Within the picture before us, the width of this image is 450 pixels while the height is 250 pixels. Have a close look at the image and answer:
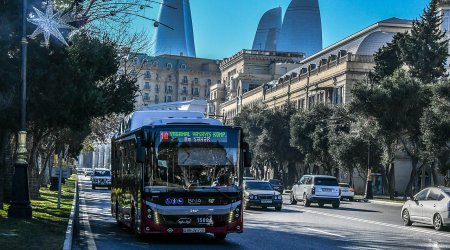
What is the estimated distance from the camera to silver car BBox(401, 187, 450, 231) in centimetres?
2330

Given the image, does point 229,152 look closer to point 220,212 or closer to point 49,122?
point 220,212

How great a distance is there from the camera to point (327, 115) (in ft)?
226

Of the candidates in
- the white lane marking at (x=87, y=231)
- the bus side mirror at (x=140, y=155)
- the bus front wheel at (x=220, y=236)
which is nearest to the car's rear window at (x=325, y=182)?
the white lane marking at (x=87, y=231)

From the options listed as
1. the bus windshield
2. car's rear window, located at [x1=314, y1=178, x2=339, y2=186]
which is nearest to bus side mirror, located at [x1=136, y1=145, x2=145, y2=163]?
the bus windshield

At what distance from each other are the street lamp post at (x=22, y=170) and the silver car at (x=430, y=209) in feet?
42.3

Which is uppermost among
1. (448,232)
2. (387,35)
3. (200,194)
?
(387,35)

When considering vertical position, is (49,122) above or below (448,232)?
above

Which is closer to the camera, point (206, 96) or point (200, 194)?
point (200, 194)

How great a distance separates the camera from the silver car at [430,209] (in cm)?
2330

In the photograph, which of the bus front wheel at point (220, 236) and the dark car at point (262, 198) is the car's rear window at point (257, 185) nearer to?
the dark car at point (262, 198)

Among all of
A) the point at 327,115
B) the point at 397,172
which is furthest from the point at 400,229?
the point at 397,172

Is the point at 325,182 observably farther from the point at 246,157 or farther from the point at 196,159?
the point at 196,159

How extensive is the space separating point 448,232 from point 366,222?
405 cm

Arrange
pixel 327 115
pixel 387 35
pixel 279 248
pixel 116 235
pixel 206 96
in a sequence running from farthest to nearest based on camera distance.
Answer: pixel 206 96
pixel 387 35
pixel 327 115
pixel 116 235
pixel 279 248
